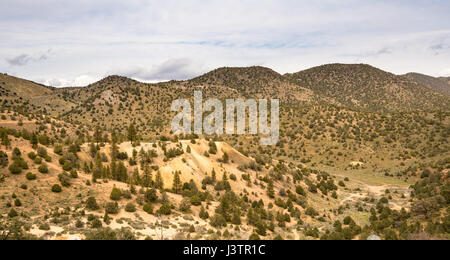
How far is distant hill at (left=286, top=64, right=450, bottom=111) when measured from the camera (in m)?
137

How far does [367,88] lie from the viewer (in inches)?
6220

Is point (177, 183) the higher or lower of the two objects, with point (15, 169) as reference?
lower

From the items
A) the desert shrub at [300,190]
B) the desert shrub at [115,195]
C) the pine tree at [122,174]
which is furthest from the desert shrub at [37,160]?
the desert shrub at [300,190]

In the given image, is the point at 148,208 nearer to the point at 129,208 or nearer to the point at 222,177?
the point at 129,208

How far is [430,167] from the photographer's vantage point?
52656 mm

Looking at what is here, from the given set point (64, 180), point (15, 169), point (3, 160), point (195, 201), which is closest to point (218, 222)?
point (195, 201)

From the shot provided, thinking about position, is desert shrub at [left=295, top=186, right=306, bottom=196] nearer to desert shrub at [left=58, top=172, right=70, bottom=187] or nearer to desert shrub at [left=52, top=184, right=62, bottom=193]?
desert shrub at [left=58, top=172, right=70, bottom=187]

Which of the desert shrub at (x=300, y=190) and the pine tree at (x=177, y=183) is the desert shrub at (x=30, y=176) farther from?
the desert shrub at (x=300, y=190)

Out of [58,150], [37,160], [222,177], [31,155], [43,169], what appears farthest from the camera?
[222,177]

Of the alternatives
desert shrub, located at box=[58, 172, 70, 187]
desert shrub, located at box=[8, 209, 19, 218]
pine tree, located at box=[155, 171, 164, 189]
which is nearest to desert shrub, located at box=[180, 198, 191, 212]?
pine tree, located at box=[155, 171, 164, 189]

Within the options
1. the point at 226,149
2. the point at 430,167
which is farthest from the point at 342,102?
the point at 226,149

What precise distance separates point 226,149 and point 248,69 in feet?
425

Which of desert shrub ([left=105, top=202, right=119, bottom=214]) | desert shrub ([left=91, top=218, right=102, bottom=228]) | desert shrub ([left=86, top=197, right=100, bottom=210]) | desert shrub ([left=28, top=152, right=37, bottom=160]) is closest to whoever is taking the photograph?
desert shrub ([left=91, top=218, right=102, bottom=228])
